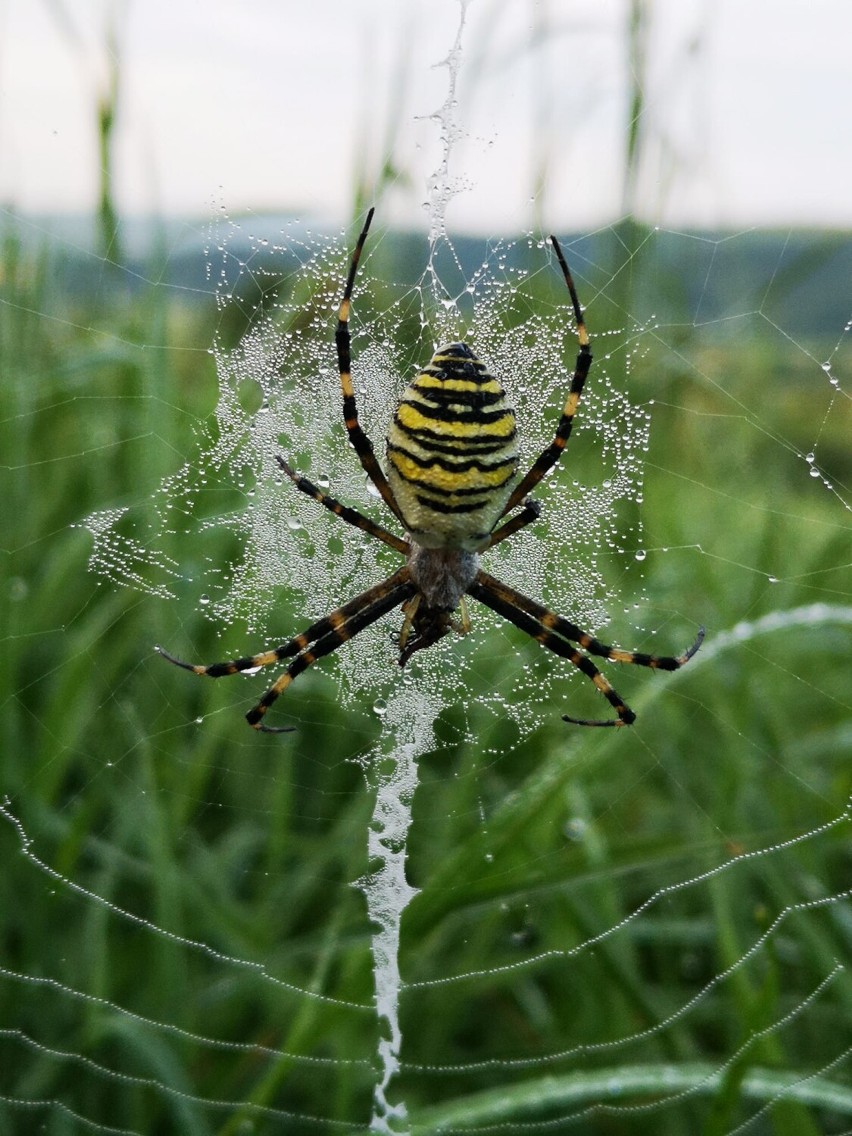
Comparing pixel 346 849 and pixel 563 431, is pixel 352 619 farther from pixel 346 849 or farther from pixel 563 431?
pixel 563 431

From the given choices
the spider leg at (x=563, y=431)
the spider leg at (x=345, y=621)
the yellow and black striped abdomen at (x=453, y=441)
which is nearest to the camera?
the yellow and black striped abdomen at (x=453, y=441)

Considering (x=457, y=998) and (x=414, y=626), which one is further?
(x=414, y=626)

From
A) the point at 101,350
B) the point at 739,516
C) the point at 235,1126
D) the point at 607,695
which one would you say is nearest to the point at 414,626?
the point at 607,695

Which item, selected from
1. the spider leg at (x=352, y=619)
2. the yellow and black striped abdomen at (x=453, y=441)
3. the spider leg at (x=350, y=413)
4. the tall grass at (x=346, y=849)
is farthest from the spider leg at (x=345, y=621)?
the yellow and black striped abdomen at (x=453, y=441)

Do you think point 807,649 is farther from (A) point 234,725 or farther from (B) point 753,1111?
(A) point 234,725

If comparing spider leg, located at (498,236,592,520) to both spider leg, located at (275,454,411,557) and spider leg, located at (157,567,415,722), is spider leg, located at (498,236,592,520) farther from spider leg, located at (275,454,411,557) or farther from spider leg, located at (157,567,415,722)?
spider leg, located at (157,567,415,722)

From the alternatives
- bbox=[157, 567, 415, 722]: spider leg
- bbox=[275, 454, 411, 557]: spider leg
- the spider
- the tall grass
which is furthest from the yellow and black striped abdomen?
bbox=[157, 567, 415, 722]: spider leg

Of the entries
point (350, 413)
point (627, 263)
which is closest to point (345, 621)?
point (350, 413)

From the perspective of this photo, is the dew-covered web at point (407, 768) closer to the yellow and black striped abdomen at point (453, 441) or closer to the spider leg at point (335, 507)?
the spider leg at point (335, 507)
